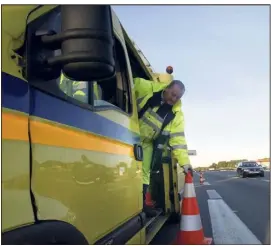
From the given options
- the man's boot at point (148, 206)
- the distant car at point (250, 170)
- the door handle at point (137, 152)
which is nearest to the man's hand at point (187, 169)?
the man's boot at point (148, 206)

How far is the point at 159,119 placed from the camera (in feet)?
16.3

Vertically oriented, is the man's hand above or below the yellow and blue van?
below

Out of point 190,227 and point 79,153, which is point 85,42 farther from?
point 190,227

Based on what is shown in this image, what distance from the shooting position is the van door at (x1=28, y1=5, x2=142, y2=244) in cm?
193

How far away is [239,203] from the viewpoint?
33.4ft

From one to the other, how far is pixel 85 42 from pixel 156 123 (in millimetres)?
3212

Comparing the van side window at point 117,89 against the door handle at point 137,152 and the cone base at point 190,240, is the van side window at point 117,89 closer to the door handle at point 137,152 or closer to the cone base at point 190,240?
the door handle at point 137,152

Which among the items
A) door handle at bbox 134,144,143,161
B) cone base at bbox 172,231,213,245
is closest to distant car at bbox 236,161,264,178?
cone base at bbox 172,231,213,245

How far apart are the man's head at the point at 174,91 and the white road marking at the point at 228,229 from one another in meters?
1.99

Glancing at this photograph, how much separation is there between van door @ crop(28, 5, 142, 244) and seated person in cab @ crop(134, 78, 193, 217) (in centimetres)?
112

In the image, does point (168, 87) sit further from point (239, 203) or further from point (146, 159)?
point (239, 203)

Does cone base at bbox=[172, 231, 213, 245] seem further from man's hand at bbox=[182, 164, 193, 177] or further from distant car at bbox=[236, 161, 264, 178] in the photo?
distant car at bbox=[236, 161, 264, 178]

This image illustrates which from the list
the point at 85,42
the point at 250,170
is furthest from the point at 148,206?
the point at 250,170

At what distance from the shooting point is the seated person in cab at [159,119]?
472 cm
